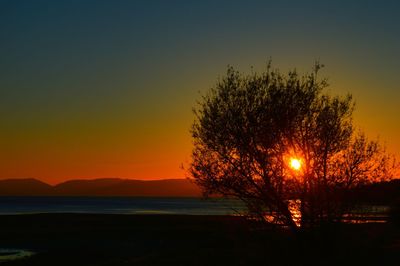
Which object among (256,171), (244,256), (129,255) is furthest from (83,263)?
(256,171)

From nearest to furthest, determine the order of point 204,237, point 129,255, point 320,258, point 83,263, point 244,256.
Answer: point 320,258 < point 244,256 < point 83,263 < point 129,255 < point 204,237

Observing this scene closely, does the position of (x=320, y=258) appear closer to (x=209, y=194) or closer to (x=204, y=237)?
(x=209, y=194)

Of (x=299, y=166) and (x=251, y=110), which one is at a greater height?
(x=251, y=110)

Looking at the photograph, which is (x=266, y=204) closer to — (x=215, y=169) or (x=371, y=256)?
(x=215, y=169)

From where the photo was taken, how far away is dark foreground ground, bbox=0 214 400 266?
33.1m

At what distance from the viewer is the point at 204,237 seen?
6425 cm

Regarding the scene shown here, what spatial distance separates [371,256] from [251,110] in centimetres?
1111

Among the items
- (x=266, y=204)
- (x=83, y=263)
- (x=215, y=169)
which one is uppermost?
(x=215, y=169)

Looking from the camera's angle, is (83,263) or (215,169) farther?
(83,263)

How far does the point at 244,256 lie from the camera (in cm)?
3481

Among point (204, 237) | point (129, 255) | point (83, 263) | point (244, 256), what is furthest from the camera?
point (204, 237)

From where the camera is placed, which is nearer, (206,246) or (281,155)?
(281,155)

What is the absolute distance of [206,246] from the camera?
172 ft

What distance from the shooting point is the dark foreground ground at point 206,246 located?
33062 mm
